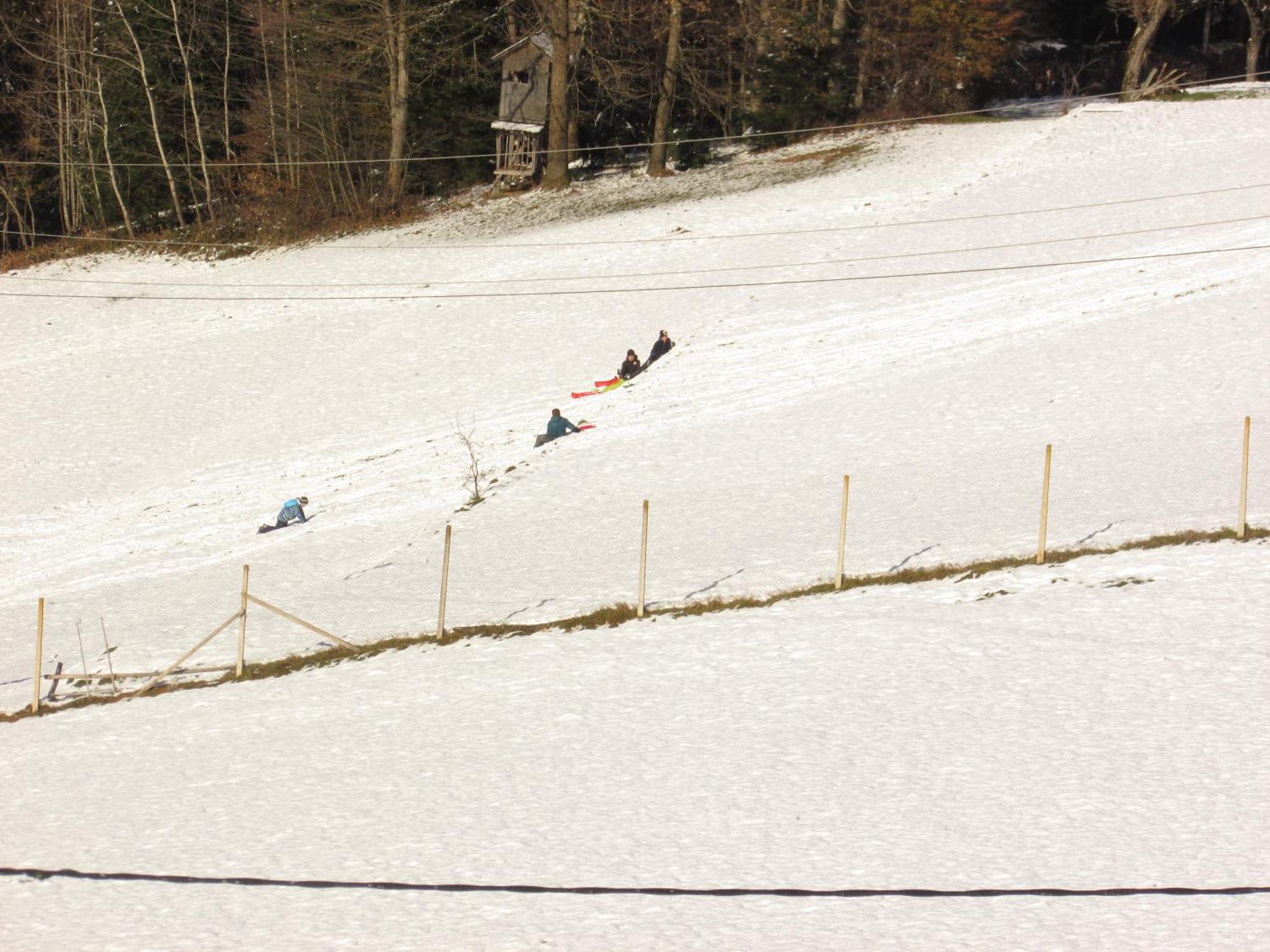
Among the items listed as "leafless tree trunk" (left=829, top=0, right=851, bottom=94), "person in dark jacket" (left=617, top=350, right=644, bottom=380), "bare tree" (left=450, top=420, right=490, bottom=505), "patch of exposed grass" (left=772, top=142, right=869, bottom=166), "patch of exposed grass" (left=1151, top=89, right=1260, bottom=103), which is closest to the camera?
"bare tree" (left=450, top=420, right=490, bottom=505)

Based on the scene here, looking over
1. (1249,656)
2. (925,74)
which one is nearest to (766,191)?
(925,74)

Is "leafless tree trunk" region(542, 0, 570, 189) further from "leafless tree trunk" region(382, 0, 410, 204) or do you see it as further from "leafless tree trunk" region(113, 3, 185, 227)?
"leafless tree trunk" region(113, 3, 185, 227)

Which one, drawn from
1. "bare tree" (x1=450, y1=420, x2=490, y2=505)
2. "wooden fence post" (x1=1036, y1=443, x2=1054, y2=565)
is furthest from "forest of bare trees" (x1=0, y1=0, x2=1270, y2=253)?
"wooden fence post" (x1=1036, y1=443, x2=1054, y2=565)

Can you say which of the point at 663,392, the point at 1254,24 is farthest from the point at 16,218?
the point at 1254,24

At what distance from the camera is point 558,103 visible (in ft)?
171

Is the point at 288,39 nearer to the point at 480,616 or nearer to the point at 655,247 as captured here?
the point at 655,247

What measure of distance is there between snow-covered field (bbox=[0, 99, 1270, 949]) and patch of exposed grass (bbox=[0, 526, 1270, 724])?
434mm

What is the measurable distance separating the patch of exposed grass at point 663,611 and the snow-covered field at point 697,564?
0.43m

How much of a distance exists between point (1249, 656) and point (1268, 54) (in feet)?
183

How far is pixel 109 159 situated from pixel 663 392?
3781 centimetres

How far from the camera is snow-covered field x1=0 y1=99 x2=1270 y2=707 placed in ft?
75.6

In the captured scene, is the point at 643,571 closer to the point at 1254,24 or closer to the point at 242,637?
the point at 242,637

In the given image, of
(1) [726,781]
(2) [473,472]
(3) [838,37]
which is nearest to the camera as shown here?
(1) [726,781]

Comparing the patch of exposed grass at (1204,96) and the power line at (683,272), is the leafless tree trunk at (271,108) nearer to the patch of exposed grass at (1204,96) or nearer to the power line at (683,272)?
the power line at (683,272)
